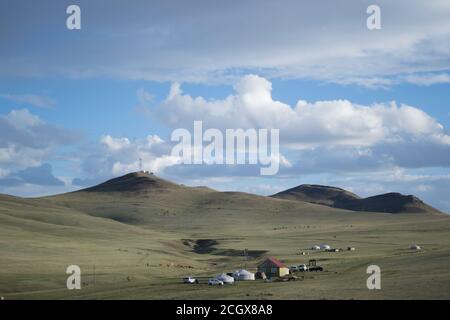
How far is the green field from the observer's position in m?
52.9

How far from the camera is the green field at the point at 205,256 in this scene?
52.9 metres

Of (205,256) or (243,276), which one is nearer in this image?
(243,276)

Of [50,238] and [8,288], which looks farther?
[50,238]

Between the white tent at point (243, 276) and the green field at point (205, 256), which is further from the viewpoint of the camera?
the white tent at point (243, 276)

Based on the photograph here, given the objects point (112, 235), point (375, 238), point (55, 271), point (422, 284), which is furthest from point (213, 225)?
point (422, 284)

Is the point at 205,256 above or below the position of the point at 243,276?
above

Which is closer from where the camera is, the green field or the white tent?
the green field

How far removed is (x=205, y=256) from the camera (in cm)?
11669
